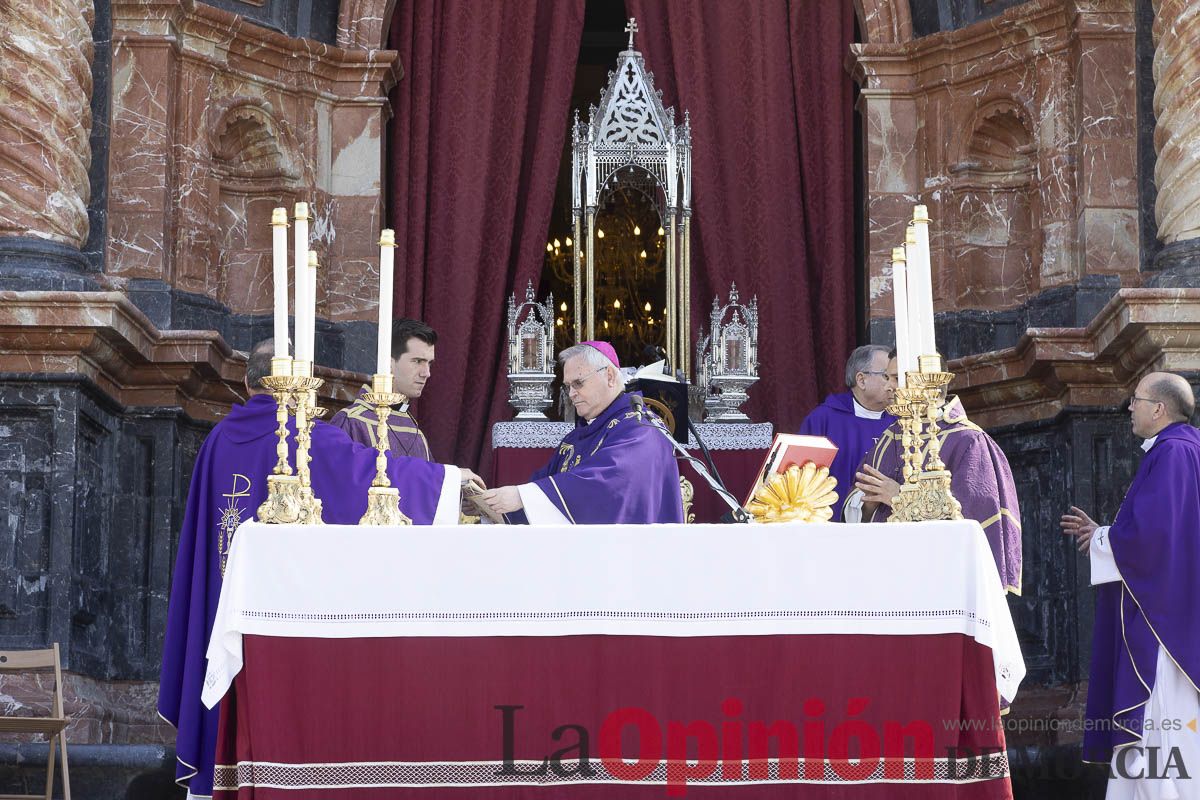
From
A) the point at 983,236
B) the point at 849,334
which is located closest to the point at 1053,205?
the point at 983,236

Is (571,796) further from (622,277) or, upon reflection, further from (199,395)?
(622,277)

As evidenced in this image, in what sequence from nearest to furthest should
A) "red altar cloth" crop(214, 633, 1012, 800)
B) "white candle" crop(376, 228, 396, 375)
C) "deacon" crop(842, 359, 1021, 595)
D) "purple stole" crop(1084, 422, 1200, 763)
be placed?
"red altar cloth" crop(214, 633, 1012, 800)
"white candle" crop(376, 228, 396, 375)
"deacon" crop(842, 359, 1021, 595)
"purple stole" crop(1084, 422, 1200, 763)

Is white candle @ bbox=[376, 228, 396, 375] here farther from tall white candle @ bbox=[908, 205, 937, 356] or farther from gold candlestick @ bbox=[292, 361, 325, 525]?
tall white candle @ bbox=[908, 205, 937, 356]

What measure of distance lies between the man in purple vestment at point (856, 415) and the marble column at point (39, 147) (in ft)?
11.0

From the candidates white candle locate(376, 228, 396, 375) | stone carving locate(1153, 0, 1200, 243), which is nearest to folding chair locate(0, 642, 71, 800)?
white candle locate(376, 228, 396, 375)

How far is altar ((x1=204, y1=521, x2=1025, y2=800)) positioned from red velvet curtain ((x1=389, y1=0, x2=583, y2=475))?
4.85m

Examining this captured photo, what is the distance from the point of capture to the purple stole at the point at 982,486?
612 cm

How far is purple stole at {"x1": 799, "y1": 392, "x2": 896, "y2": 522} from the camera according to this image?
7.48m

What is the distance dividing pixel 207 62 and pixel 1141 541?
17.0ft

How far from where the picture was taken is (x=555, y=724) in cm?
446

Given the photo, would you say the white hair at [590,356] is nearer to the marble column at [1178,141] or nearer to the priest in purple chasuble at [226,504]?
the priest in purple chasuble at [226,504]

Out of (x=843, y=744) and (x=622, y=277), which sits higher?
(x=622, y=277)

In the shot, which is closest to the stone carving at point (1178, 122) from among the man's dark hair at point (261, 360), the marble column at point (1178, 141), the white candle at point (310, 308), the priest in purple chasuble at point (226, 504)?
the marble column at point (1178, 141)

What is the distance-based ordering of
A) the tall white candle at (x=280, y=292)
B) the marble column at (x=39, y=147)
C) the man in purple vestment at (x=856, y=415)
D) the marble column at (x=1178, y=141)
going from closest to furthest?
the tall white candle at (x=280, y=292), the man in purple vestment at (x=856, y=415), the marble column at (x=39, y=147), the marble column at (x=1178, y=141)
